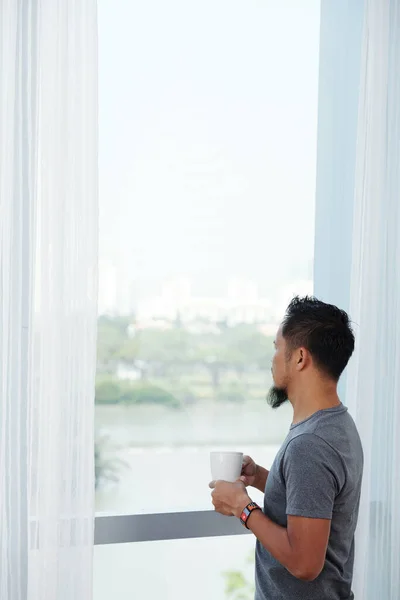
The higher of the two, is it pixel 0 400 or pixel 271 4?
pixel 271 4

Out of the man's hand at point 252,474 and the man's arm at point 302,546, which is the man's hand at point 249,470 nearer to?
the man's hand at point 252,474

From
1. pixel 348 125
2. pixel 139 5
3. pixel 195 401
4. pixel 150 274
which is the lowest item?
pixel 195 401

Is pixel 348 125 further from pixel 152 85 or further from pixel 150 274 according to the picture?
pixel 150 274

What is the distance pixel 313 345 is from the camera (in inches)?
69.9

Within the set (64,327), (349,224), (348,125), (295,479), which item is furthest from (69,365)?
(348,125)

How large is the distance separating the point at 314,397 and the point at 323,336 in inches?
5.5

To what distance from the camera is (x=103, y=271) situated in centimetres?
242

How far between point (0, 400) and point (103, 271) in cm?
52

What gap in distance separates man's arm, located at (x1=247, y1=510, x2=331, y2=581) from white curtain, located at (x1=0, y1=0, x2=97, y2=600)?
2.43 feet

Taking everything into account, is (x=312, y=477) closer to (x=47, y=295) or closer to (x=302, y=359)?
(x=302, y=359)

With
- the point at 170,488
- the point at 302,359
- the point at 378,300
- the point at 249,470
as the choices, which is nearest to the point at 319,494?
the point at 302,359

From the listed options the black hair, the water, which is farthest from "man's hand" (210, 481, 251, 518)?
the water

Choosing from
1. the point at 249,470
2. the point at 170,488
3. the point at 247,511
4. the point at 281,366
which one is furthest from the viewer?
A: the point at 170,488

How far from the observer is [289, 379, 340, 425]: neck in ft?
5.81
